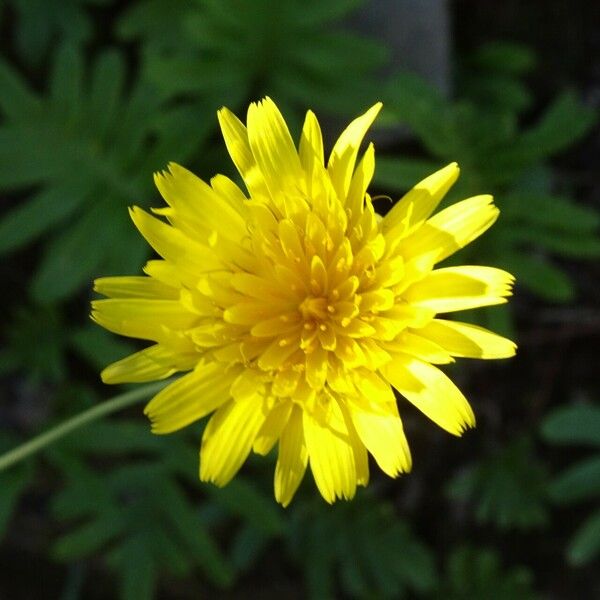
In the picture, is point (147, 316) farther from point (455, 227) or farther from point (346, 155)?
point (455, 227)

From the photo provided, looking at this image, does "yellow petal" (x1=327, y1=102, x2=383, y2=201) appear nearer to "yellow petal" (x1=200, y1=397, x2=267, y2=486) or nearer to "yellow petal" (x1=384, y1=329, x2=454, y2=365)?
"yellow petal" (x1=384, y1=329, x2=454, y2=365)

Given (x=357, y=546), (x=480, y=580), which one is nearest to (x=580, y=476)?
(x=480, y=580)

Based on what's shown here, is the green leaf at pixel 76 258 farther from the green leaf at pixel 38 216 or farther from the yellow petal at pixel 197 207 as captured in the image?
the yellow petal at pixel 197 207

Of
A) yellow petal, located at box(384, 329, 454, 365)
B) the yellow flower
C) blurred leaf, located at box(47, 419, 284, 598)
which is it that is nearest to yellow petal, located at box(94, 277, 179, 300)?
the yellow flower

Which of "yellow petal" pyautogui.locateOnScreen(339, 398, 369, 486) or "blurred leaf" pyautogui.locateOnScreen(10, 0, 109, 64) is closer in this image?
"yellow petal" pyautogui.locateOnScreen(339, 398, 369, 486)

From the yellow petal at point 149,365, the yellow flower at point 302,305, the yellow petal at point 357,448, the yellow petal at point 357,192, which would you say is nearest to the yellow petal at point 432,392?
the yellow flower at point 302,305

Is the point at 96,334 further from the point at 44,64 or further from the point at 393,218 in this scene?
the point at 393,218
